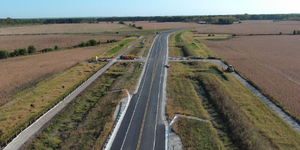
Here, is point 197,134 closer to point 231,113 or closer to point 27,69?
point 231,113

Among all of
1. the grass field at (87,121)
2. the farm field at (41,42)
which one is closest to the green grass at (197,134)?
the grass field at (87,121)

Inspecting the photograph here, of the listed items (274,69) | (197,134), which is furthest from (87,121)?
(274,69)

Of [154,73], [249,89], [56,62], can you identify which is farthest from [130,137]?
[56,62]

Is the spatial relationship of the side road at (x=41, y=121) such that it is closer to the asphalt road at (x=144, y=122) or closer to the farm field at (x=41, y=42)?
the asphalt road at (x=144, y=122)

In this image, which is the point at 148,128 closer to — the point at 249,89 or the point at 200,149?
the point at 200,149

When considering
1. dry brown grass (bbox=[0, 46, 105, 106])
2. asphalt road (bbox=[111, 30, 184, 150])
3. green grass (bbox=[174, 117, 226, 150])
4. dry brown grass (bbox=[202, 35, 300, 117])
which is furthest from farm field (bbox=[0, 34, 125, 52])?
green grass (bbox=[174, 117, 226, 150])
